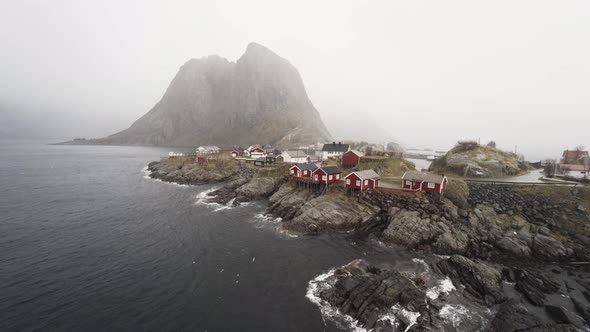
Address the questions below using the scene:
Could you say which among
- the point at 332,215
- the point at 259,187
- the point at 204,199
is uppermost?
the point at 259,187

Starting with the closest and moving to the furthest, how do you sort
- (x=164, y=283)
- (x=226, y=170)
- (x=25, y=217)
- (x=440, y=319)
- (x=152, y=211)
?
(x=440, y=319), (x=164, y=283), (x=25, y=217), (x=152, y=211), (x=226, y=170)

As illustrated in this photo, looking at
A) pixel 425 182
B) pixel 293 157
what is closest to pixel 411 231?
pixel 425 182

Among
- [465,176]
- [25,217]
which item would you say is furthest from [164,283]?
[465,176]

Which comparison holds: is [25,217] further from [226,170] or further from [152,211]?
[226,170]

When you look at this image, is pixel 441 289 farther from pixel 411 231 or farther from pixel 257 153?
pixel 257 153

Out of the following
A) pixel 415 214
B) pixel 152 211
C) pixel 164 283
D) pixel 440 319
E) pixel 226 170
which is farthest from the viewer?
pixel 226 170

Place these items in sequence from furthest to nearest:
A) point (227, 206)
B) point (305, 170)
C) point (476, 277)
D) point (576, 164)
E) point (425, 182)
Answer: point (576, 164), point (305, 170), point (227, 206), point (425, 182), point (476, 277)

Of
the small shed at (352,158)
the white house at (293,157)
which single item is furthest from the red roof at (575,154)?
the white house at (293,157)
